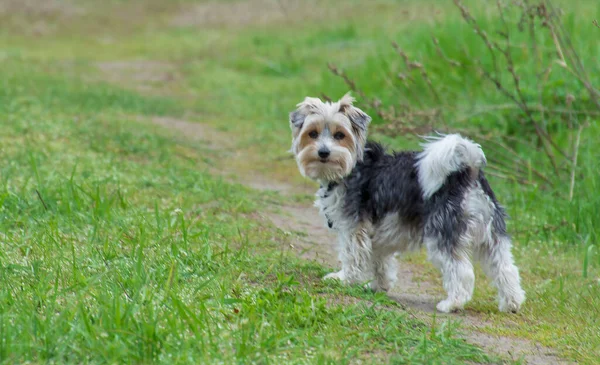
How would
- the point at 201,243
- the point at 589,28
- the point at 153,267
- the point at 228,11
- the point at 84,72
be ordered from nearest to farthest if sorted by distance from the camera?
the point at 153,267, the point at 201,243, the point at 589,28, the point at 84,72, the point at 228,11

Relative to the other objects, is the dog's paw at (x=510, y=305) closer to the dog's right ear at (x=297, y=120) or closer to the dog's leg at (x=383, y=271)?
the dog's leg at (x=383, y=271)

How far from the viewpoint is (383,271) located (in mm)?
5766

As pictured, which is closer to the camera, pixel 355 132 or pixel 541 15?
pixel 355 132

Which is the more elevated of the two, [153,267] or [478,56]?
[478,56]

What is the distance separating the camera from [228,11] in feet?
94.8

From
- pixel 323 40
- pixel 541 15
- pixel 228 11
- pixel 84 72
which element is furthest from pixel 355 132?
pixel 228 11

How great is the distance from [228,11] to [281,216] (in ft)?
73.7

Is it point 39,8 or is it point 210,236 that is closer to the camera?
point 210,236

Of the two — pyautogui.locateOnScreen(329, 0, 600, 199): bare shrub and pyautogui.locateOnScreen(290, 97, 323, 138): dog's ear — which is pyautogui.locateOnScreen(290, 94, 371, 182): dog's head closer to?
pyautogui.locateOnScreen(290, 97, 323, 138): dog's ear

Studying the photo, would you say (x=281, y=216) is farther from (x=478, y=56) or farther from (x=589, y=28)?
(x=589, y=28)

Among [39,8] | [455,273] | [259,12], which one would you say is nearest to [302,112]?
[455,273]

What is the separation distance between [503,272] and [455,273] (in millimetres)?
331

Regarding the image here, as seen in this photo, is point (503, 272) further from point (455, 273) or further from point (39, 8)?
point (39, 8)

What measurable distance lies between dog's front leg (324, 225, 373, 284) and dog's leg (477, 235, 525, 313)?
0.72 m
